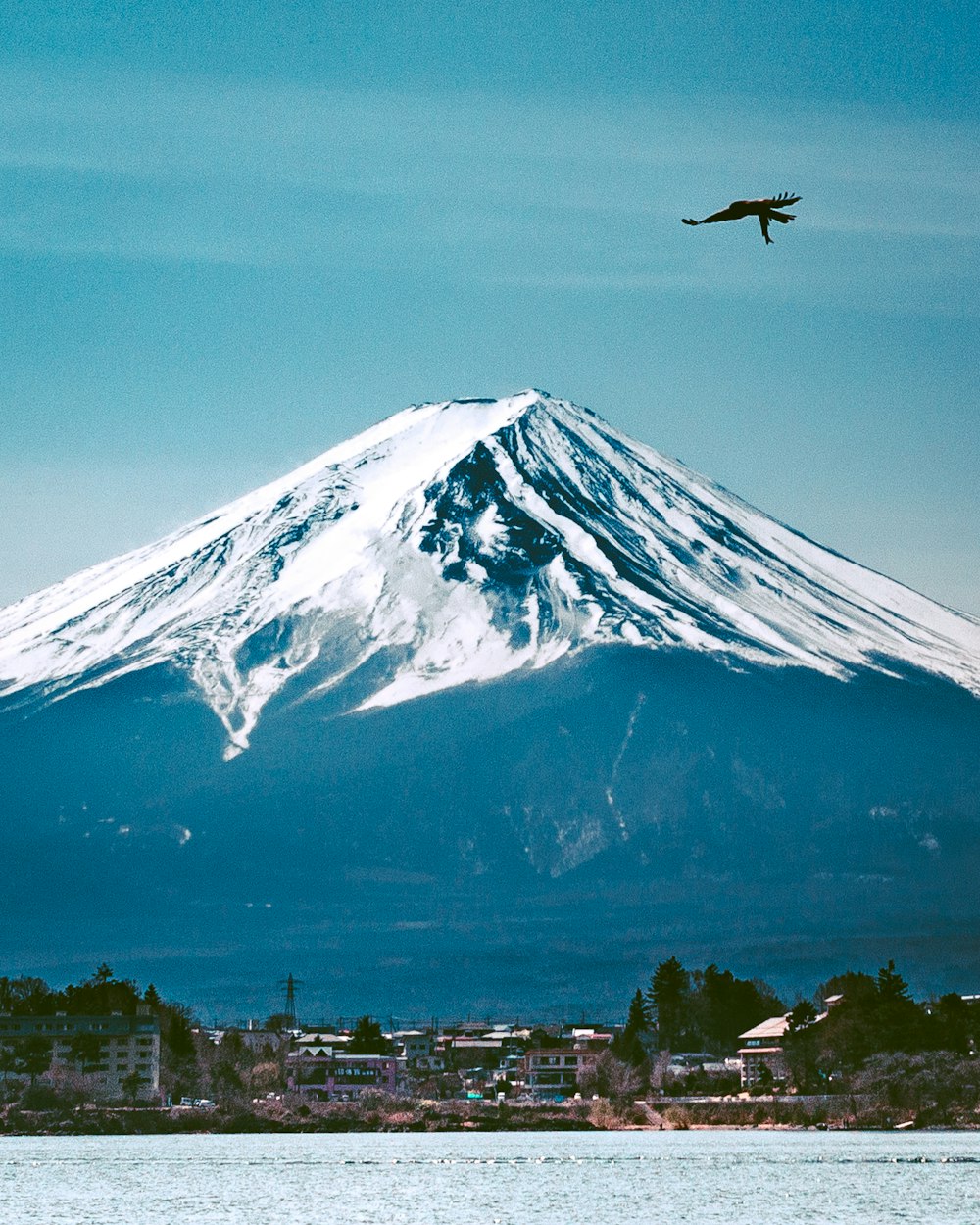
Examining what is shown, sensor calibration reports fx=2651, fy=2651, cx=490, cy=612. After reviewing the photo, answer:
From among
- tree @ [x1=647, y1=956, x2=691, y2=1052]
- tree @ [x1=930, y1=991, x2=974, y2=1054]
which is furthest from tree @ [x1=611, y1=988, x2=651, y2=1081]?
tree @ [x1=930, y1=991, x2=974, y2=1054]

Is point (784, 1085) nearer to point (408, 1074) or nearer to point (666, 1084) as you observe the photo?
point (666, 1084)

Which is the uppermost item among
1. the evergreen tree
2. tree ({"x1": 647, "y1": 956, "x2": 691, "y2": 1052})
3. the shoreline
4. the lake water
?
tree ({"x1": 647, "y1": 956, "x2": 691, "y2": 1052})

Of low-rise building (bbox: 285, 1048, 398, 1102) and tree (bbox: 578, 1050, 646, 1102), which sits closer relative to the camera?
tree (bbox: 578, 1050, 646, 1102)

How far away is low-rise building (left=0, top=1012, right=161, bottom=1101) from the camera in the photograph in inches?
4606

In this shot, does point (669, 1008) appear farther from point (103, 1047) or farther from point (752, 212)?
point (752, 212)

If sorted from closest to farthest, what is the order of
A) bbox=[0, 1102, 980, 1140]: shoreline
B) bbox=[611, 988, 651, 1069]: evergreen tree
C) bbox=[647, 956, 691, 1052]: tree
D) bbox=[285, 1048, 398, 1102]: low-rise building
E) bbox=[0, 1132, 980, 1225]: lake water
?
bbox=[0, 1132, 980, 1225]: lake water → bbox=[0, 1102, 980, 1140]: shoreline → bbox=[285, 1048, 398, 1102]: low-rise building → bbox=[611, 988, 651, 1069]: evergreen tree → bbox=[647, 956, 691, 1052]: tree

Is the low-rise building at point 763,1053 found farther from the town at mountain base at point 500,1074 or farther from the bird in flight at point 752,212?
the bird in flight at point 752,212

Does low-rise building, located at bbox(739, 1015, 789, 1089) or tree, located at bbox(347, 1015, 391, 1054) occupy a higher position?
tree, located at bbox(347, 1015, 391, 1054)

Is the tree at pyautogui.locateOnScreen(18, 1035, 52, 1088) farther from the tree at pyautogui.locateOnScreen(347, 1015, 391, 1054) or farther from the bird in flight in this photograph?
the bird in flight

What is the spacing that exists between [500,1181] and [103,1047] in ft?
161

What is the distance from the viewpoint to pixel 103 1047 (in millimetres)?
120188

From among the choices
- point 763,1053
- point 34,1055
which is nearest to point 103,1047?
point 34,1055

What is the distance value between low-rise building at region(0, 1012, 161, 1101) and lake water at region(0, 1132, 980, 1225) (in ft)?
49.6

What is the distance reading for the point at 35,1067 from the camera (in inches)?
4569
